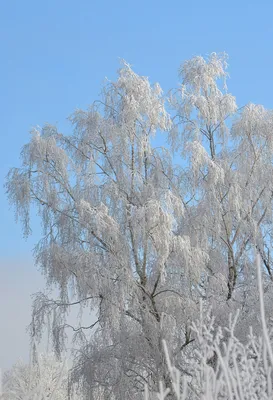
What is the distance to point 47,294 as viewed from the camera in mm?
12688

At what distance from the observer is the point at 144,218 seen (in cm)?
1165

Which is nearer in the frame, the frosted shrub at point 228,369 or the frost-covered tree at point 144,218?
the frosted shrub at point 228,369

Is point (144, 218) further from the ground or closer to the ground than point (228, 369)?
further from the ground

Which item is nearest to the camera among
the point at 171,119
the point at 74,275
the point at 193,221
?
the point at 74,275

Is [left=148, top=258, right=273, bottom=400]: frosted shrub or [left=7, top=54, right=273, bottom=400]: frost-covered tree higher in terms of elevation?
[left=7, top=54, right=273, bottom=400]: frost-covered tree

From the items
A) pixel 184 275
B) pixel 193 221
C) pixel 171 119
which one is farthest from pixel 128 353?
pixel 171 119

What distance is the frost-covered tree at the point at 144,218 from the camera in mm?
11945

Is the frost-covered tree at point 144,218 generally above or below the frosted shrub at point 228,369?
above

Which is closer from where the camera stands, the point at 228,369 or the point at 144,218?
the point at 228,369

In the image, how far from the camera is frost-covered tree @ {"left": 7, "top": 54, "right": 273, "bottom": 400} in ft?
39.2

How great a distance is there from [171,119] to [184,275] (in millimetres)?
3326

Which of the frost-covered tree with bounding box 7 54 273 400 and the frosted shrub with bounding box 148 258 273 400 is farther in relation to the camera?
the frost-covered tree with bounding box 7 54 273 400

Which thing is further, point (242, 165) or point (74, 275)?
point (242, 165)

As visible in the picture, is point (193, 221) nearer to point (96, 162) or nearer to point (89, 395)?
point (96, 162)
